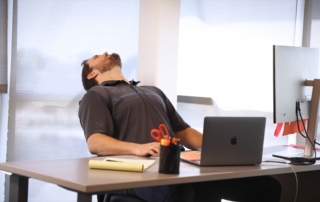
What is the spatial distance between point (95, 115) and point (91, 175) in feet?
3.09

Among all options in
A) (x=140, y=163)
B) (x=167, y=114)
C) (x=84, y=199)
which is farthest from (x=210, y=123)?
(x=167, y=114)

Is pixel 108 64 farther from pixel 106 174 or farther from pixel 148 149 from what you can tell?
pixel 106 174

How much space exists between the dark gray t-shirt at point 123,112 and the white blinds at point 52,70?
0.78 m

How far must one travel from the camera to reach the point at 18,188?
1919mm

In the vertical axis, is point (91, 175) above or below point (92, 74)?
below

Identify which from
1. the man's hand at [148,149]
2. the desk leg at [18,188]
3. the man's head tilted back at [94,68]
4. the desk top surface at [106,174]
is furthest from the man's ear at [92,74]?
the desk leg at [18,188]

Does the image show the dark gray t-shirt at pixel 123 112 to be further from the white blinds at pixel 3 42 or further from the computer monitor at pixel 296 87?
the white blinds at pixel 3 42

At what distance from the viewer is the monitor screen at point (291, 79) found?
102 inches

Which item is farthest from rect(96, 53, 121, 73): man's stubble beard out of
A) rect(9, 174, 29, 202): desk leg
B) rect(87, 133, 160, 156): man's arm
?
rect(9, 174, 29, 202): desk leg

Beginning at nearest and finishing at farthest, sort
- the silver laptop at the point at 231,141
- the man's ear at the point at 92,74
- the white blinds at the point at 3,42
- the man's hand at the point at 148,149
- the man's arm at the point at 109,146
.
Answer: the silver laptop at the point at 231,141 < the man's hand at the point at 148,149 < the man's arm at the point at 109,146 < the man's ear at the point at 92,74 < the white blinds at the point at 3,42

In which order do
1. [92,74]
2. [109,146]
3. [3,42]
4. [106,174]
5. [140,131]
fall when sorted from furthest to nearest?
[3,42] < [92,74] < [140,131] < [109,146] < [106,174]

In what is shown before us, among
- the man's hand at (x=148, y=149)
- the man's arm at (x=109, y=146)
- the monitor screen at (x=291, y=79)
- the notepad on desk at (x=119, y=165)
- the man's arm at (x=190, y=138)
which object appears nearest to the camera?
the notepad on desk at (x=119, y=165)

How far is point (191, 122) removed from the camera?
4461 millimetres

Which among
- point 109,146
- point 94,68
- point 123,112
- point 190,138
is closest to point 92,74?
point 94,68
